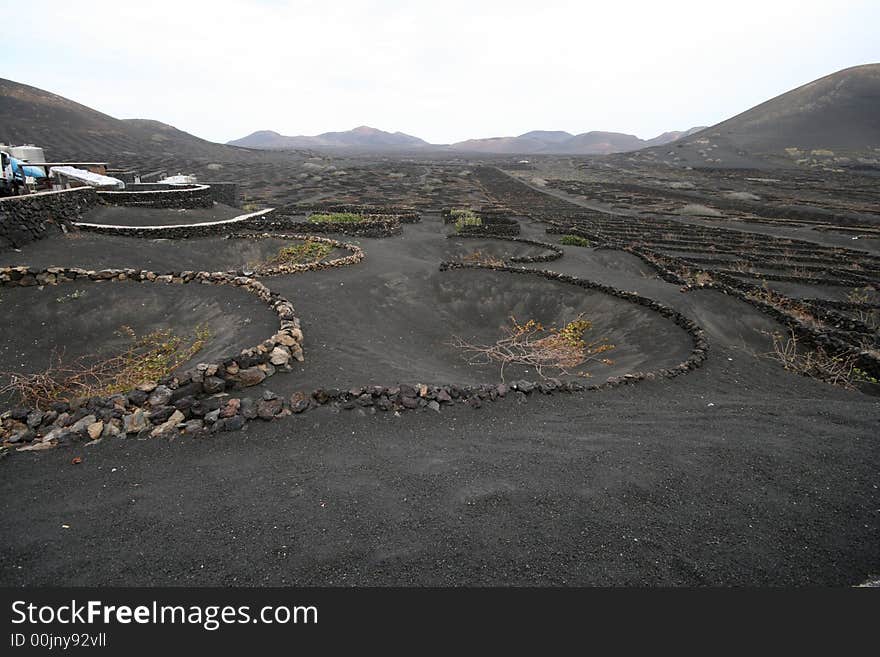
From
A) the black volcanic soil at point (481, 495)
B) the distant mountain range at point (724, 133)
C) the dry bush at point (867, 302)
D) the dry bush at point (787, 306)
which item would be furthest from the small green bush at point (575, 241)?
the distant mountain range at point (724, 133)

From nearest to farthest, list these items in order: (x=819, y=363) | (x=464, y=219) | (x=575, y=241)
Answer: (x=819, y=363), (x=575, y=241), (x=464, y=219)

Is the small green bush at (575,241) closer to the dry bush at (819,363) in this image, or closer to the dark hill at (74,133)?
the dry bush at (819,363)

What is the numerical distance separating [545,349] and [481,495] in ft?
27.5

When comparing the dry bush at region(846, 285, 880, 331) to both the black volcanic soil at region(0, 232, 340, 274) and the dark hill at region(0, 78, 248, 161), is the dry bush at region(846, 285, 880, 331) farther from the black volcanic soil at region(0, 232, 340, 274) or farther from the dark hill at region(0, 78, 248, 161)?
the dark hill at region(0, 78, 248, 161)

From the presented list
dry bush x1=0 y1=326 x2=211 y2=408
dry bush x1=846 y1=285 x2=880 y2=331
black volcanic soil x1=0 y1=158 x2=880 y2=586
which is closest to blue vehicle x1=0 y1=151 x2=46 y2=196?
dry bush x1=0 y1=326 x2=211 y2=408

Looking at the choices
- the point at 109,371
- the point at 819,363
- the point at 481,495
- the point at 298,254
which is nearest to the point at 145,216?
the point at 298,254

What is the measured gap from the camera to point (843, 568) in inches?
152

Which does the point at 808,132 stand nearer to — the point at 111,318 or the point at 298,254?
the point at 298,254

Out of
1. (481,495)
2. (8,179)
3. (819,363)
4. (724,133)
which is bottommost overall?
(819,363)

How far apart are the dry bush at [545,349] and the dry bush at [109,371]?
25.7 ft

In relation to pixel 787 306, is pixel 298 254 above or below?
above

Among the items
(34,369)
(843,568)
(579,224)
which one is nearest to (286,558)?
(843,568)

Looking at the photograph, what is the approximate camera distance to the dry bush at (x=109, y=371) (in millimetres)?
7945

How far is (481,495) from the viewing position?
4863mm
